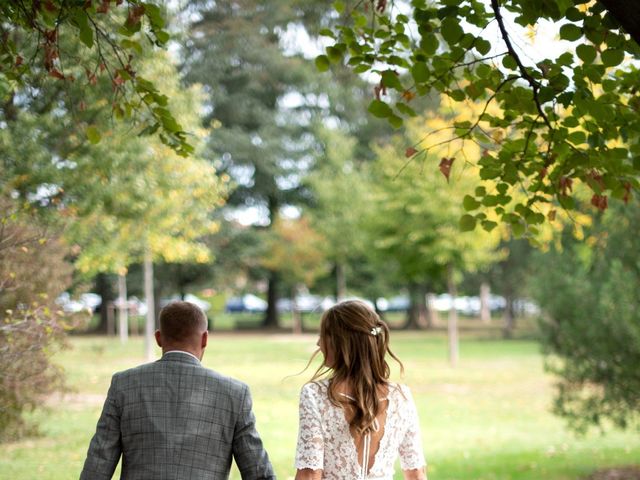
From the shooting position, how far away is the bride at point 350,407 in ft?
13.2

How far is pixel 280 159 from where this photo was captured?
48.6m

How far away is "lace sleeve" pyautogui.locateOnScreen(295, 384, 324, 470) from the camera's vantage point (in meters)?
4.01

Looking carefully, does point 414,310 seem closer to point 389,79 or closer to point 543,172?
point 543,172

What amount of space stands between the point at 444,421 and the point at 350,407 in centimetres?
1394

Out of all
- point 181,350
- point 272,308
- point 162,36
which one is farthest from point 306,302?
point 181,350

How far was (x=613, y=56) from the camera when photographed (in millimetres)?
5352

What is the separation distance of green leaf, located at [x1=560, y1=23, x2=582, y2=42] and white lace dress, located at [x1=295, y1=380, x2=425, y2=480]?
240 centimetres

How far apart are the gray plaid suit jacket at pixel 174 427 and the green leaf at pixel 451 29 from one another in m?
2.51

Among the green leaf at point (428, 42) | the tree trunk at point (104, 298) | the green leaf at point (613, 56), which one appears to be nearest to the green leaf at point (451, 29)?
the green leaf at point (428, 42)

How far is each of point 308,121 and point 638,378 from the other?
39157 mm

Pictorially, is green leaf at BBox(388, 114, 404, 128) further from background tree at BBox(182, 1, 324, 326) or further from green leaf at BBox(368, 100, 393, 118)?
background tree at BBox(182, 1, 324, 326)

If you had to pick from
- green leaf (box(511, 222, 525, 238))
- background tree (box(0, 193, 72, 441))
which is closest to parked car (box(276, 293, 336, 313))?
background tree (box(0, 193, 72, 441))

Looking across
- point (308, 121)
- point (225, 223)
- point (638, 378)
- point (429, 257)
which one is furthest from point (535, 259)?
point (308, 121)

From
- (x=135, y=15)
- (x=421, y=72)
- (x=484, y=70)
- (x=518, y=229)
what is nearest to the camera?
(x=135, y=15)
